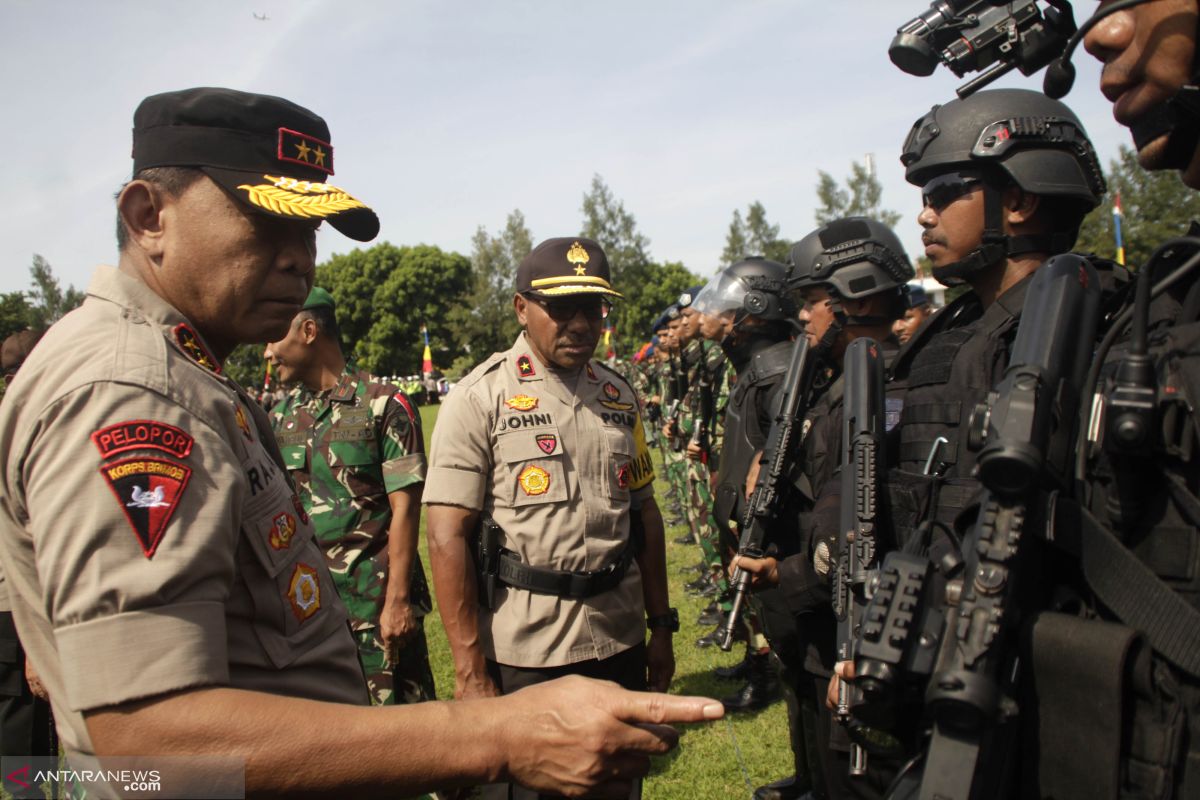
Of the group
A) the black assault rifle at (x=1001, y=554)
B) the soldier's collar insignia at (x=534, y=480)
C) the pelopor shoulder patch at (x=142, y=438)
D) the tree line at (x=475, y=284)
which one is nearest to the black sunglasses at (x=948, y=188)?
the black assault rifle at (x=1001, y=554)

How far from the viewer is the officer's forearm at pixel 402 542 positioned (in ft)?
13.0

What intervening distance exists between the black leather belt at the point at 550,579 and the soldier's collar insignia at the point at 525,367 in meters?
0.82

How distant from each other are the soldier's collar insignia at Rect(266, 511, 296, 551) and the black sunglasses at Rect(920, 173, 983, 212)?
2.48 m

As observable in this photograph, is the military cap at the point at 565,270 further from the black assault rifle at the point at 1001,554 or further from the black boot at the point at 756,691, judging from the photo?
the black boot at the point at 756,691

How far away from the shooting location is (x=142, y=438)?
50.7 inches

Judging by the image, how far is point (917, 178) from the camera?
2.98 m

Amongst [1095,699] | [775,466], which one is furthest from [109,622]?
[775,466]

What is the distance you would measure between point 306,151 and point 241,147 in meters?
0.18

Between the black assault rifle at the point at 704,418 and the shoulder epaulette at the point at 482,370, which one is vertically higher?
the shoulder epaulette at the point at 482,370

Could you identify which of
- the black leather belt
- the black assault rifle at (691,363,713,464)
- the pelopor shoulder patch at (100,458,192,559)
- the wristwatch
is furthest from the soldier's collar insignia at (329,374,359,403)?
the black assault rifle at (691,363,713,464)

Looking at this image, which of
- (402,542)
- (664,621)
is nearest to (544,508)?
(664,621)

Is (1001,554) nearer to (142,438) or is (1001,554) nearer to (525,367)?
(142,438)

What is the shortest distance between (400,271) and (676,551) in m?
55.6

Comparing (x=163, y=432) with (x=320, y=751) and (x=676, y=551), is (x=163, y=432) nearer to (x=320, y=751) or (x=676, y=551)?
(x=320, y=751)
